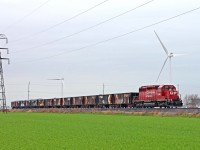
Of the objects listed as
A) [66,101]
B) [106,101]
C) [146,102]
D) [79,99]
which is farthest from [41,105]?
[146,102]

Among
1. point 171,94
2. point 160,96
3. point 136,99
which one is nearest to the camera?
point 171,94

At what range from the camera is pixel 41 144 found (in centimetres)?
1694

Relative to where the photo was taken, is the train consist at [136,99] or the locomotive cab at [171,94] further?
the train consist at [136,99]

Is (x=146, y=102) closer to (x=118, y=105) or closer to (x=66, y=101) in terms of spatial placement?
(x=118, y=105)

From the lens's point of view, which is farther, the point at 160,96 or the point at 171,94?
the point at 160,96

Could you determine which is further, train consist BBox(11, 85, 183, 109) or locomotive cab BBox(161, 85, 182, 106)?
train consist BBox(11, 85, 183, 109)

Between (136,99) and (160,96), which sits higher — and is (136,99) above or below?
below

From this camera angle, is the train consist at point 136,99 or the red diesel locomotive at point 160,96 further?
the train consist at point 136,99

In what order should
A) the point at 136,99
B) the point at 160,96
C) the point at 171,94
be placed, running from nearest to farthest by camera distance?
the point at 171,94, the point at 160,96, the point at 136,99

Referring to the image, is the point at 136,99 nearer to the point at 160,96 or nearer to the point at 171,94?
the point at 160,96

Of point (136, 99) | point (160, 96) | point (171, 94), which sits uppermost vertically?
point (171, 94)

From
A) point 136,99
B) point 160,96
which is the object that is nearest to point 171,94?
point 160,96

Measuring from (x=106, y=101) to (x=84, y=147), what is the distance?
6778 cm

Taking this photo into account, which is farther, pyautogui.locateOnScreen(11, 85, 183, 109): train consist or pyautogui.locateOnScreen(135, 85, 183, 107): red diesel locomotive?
pyautogui.locateOnScreen(11, 85, 183, 109): train consist
